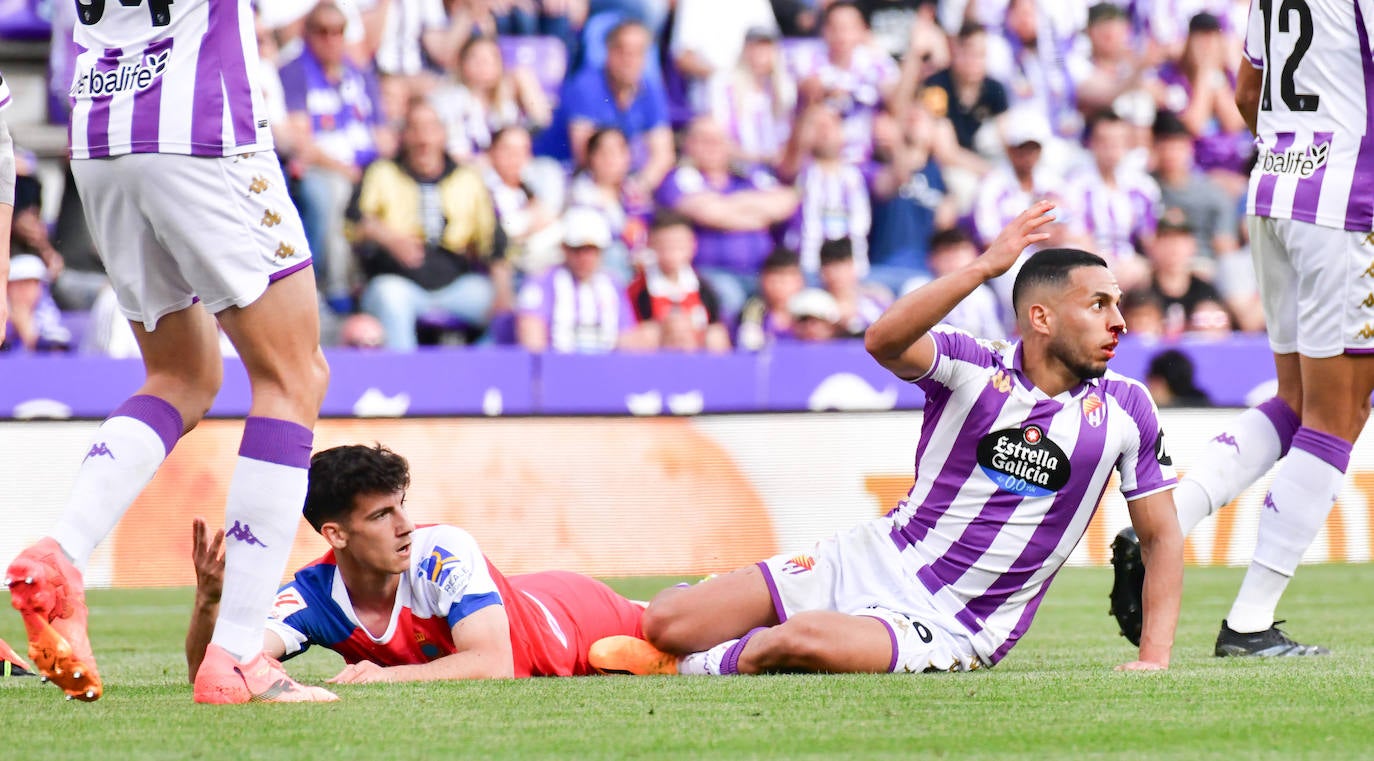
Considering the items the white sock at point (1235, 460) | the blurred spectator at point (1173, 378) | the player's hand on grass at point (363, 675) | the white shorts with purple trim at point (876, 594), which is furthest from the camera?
the blurred spectator at point (1173, 378)

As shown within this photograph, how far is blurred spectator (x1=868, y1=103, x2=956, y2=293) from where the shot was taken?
40.9 feet

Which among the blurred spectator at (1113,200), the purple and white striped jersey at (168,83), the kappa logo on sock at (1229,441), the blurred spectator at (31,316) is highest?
the purple and white striped jersey at (168,83)

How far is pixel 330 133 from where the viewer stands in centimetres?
1148

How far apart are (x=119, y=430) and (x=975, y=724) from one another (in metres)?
2.02

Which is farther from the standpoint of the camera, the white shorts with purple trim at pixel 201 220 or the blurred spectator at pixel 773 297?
the blurred spectator at pixel 773 297

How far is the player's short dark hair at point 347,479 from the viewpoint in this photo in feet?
14.6

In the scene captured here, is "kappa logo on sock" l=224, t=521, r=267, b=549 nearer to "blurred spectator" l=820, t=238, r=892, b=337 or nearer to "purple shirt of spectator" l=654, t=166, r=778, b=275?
"blurred spectator" l=820, t=238, r=892, b=337

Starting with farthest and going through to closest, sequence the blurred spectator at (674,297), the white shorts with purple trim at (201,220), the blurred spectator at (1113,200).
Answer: the blurred spectator at (1113,200) → the blurred spectator at (674,297) → the white shorts with purple trim at (201,220)

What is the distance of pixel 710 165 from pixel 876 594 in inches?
307

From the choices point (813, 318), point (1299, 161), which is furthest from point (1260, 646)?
point (813, 318)

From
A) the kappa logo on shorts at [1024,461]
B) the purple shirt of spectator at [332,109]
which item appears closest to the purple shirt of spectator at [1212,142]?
the purple shirt of spectator at [332,109]

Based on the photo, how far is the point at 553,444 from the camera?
876cm

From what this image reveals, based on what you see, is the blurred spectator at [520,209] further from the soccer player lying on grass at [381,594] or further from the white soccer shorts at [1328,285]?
the soccer player lying on grass at [381,594]

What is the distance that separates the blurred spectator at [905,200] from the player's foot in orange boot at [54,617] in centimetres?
886
